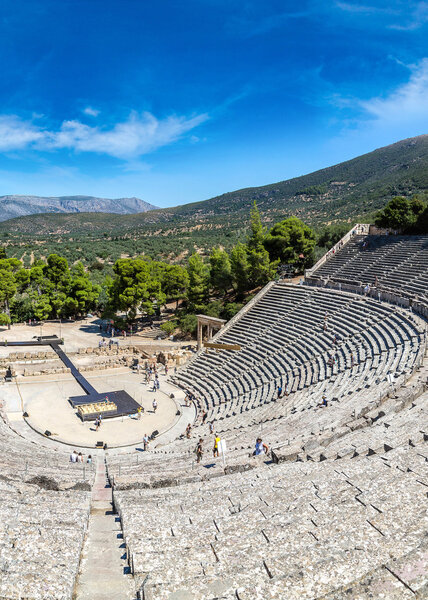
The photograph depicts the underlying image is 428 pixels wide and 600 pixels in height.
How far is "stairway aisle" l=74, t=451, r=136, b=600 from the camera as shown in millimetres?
6418

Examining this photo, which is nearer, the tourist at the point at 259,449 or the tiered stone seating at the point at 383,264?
the tourist at the point at 259,449

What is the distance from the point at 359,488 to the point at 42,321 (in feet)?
139

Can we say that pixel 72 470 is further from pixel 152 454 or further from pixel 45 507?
pixel 45 507

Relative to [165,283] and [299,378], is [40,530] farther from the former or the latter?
[165,283]

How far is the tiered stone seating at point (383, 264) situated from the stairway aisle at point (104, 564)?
954 inches

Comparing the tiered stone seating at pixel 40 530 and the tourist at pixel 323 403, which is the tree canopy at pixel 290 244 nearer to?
the tourist at pixel 323 403

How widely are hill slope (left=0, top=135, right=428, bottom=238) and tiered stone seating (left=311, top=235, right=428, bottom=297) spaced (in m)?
39.3

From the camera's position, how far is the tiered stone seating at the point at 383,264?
101ft

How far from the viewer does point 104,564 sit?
718cm

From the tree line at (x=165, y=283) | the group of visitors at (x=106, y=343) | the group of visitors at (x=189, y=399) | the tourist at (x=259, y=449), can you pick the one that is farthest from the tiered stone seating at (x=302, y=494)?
the tree line at (x=165, y=283)

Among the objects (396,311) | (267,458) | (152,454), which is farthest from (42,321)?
(267,458)

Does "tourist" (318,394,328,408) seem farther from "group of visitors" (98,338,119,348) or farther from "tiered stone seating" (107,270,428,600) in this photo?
"group of visitors" (98,338,119,348)

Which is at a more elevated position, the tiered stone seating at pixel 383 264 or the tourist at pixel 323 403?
the tiered stone seating at pixel 383 264

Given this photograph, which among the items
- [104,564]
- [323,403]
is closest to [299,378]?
[323,403]
